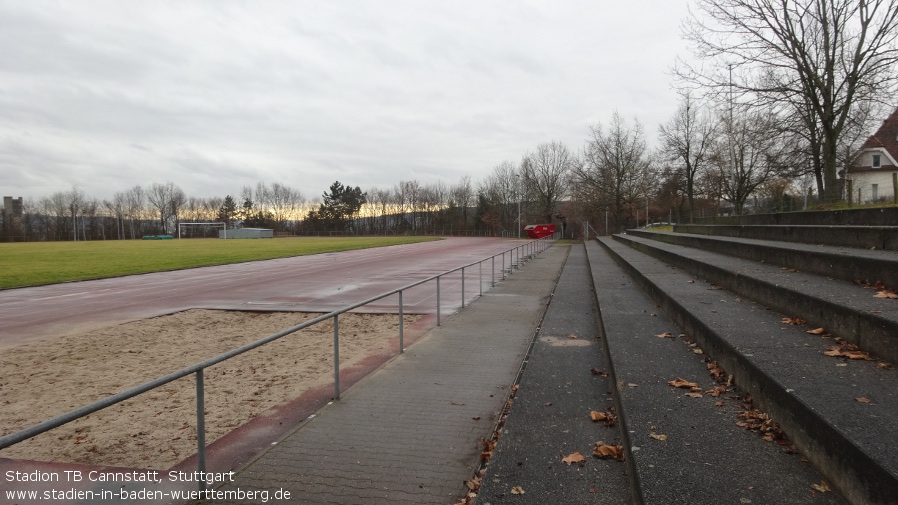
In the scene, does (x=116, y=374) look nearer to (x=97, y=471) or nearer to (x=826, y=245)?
(x=97, y=471)

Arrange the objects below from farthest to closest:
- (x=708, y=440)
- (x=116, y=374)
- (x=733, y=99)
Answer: (x=733, y=99), (x=116, y=374), (x=708, y=440)

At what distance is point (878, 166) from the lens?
37.8 metres

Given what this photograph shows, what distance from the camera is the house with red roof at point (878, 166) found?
15.8 meters

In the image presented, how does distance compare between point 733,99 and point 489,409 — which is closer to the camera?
point 489,409

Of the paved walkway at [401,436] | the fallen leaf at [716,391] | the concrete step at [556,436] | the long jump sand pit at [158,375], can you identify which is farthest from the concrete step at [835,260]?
the long jump sand pit at [158,375]

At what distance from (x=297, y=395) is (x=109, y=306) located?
10456 millimetres

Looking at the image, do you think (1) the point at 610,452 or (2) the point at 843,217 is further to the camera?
(2) the point at 843,217

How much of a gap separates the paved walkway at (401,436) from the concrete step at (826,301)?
2918mm

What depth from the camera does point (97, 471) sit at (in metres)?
4.21

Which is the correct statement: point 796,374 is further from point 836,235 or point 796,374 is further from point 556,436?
point 836,235

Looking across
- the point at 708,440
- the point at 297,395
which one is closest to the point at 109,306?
the point at 297,395

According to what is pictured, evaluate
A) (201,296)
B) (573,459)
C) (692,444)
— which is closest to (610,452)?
(573,459)

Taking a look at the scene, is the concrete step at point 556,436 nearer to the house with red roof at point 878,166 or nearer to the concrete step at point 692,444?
the concrete step at point 692,444

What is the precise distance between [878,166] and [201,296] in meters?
44.9
